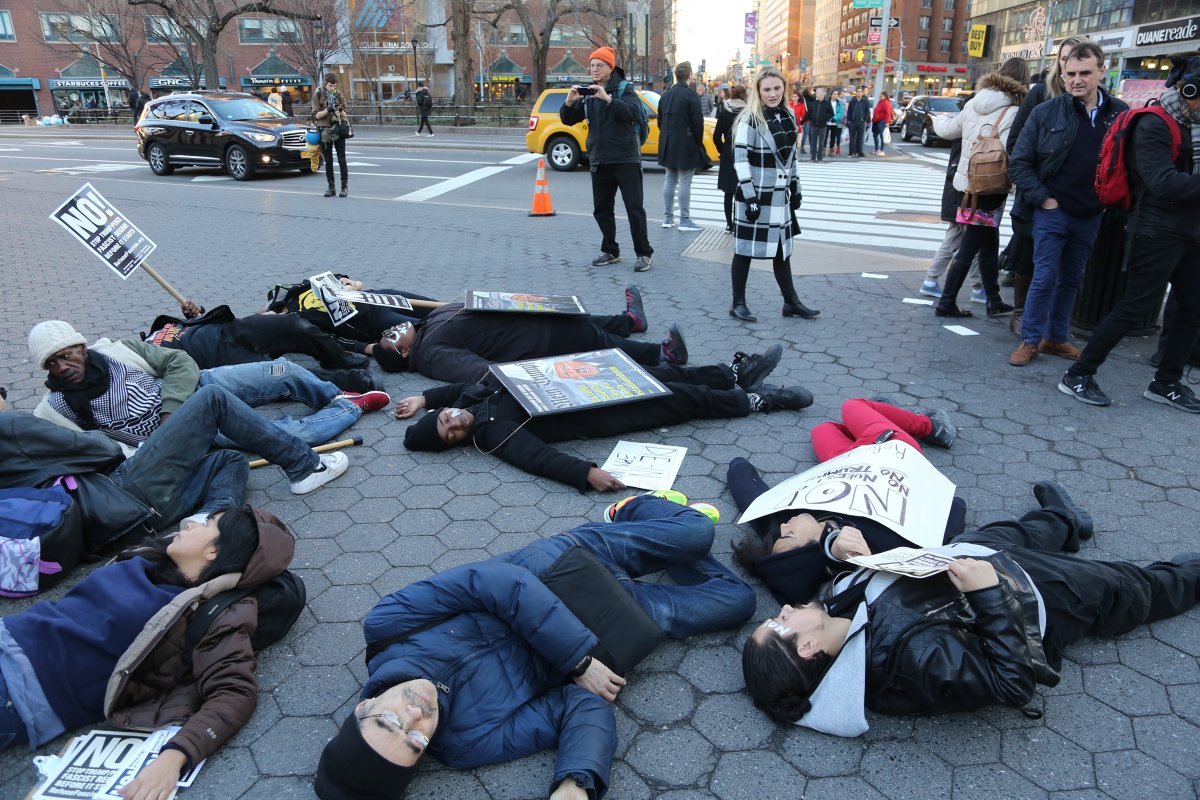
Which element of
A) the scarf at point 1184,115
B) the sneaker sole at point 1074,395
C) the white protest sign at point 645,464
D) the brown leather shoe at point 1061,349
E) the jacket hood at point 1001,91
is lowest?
the white protest sign at point 645,464

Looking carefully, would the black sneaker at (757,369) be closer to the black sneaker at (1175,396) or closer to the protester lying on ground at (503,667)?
the protester lying on ground at (503,667)

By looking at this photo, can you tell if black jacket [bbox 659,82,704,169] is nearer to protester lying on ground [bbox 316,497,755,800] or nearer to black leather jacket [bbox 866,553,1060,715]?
protester lying on ground [bbox 316,497,755,800]

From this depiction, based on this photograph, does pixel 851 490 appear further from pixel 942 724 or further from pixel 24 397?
pixel 24 397

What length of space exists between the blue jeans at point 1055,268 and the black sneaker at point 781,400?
193 centimetres

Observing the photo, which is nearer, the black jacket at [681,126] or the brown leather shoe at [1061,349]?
the brown leather shoe at [1061,349]

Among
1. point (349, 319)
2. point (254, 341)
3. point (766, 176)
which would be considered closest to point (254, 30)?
point (349, 319)

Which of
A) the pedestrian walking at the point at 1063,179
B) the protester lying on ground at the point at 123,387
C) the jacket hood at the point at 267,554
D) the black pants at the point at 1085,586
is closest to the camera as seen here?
the black pants at the point at 1085,586

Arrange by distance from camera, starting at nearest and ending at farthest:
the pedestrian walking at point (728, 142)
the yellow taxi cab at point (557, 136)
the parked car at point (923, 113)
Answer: the pedestrian walking at point (728, 142), the yellow taxi cab at point (557, 136), the parked car at point (923, 113)

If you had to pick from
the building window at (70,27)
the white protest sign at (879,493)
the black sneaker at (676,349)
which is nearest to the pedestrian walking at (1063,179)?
the black sneaker at (676,349)

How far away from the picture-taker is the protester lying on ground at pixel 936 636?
2.39m

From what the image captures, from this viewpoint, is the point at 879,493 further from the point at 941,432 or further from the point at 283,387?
the point at 283,387

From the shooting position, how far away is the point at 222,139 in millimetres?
17188

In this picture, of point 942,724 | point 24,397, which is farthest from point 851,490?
point 24,397

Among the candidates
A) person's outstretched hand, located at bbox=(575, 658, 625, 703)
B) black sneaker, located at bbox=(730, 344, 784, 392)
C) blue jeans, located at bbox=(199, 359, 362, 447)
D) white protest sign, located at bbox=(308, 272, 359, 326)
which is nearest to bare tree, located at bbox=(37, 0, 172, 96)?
white protest sign, located at bbox=(308, 272, 359, 326)
